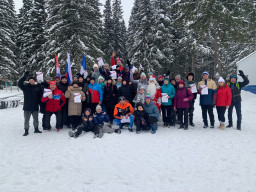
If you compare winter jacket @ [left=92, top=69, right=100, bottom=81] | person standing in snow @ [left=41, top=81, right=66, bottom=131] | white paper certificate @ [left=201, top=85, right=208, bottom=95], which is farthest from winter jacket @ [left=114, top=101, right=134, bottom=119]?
white paper certificate @ [left=201, top=85, right=208, bottom=95]

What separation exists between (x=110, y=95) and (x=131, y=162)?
3781 millimetres

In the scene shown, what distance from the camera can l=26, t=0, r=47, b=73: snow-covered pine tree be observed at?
28.0 metres

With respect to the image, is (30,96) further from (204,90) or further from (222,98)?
(222,98)

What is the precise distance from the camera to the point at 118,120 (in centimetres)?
812

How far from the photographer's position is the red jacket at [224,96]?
7.79 m

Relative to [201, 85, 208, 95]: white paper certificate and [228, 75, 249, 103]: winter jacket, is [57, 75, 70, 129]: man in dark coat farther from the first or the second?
[228, 75, 249, 103]: winter jacket

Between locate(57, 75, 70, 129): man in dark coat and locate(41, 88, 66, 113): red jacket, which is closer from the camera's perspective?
locate(41, 88, 66, 113): red jacket

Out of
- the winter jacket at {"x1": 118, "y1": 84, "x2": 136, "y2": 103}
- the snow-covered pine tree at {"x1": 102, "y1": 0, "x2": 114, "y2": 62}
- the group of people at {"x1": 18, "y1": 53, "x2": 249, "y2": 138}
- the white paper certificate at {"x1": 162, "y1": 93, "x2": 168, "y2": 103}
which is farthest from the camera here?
the snow-covered pine tree at {"x1": 102, "y1": 0, "x2": 114, "y2": 62}

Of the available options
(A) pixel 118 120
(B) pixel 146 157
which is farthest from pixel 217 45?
(B) pixel 146 157

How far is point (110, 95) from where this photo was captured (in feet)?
27.7

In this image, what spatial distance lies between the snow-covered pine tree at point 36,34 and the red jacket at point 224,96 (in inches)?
998

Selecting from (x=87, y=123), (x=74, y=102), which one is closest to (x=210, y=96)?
(x=87, y=123)

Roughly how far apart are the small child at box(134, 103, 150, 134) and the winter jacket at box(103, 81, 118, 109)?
1177 millimetres

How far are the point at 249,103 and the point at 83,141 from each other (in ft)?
43.9
